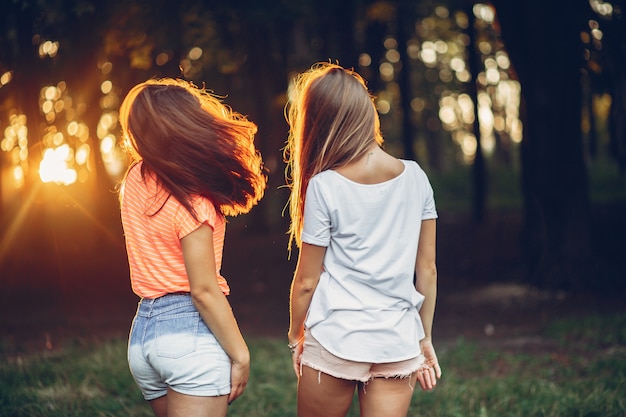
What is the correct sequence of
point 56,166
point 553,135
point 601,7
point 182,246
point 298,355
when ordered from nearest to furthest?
1. point 182,246
2. point 298,355
3. point 601,7
4. point 553,135
5. point 56,166

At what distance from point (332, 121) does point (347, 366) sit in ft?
3.14

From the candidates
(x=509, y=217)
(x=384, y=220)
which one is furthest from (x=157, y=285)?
(x=509, y=217)

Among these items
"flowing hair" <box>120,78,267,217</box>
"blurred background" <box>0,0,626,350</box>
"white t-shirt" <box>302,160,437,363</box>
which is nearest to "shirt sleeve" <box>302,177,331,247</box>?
"white t-shirt" <box>302,160,437,363</box>

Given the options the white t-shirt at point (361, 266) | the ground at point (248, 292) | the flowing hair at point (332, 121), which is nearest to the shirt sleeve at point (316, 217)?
the white t-shirt at point (361, 266)

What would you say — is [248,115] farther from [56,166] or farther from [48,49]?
[48,49]

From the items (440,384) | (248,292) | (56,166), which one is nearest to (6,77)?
(56,166)

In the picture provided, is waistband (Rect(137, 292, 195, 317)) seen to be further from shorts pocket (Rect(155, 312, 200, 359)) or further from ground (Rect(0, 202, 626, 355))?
ground (Rect(0, 202, 626, 355))

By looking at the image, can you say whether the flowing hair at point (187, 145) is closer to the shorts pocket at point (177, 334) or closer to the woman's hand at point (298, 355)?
the shorts pocket at point (177, 334)

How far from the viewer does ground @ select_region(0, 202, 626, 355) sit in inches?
347

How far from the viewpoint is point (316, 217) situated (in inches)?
108

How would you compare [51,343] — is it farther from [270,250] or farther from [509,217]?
[509,217]

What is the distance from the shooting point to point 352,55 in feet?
40.5

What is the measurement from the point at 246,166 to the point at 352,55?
33.1ft

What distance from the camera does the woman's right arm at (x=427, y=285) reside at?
116 inches
